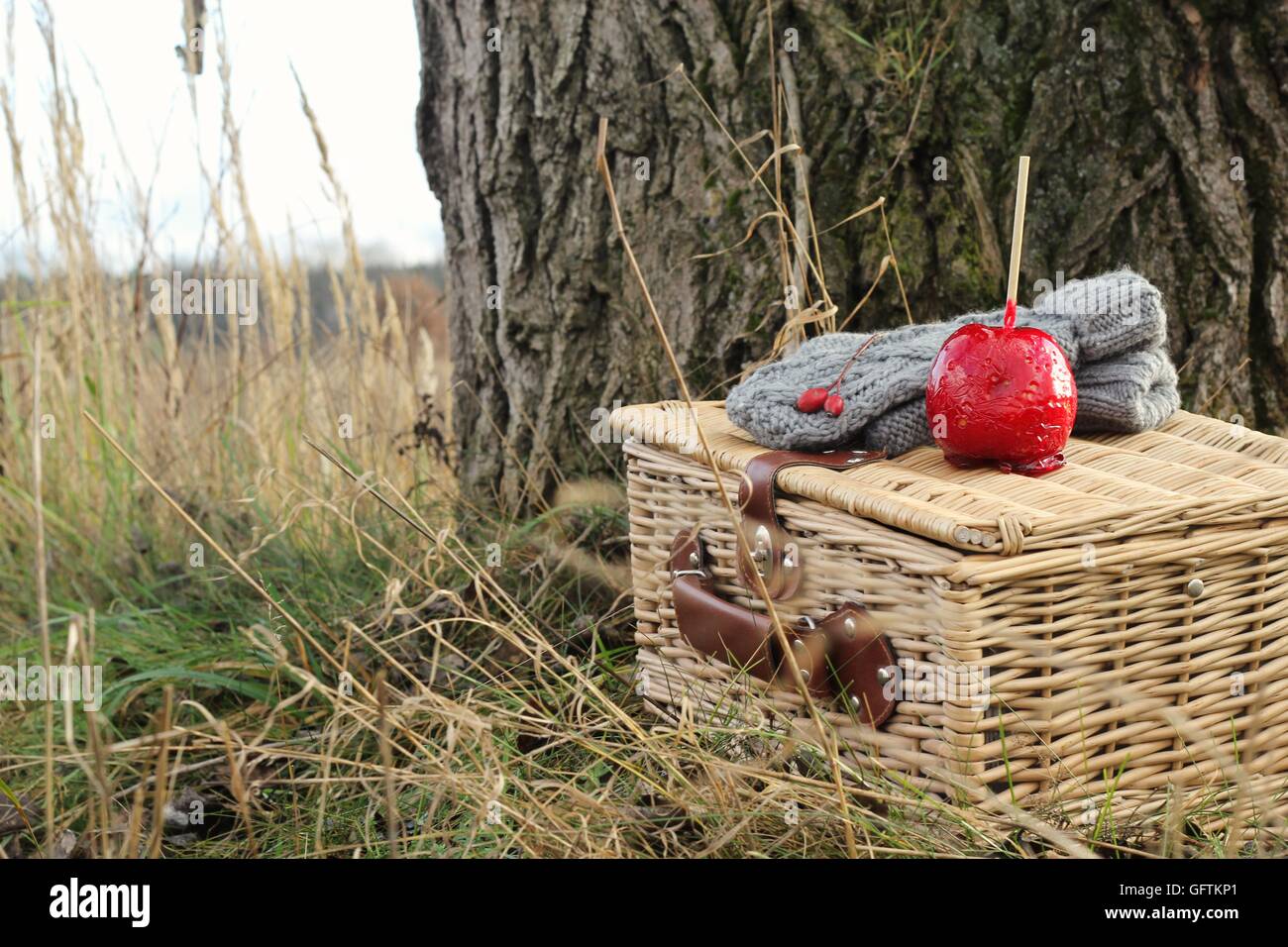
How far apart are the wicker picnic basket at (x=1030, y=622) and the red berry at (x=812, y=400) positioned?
0.08 m

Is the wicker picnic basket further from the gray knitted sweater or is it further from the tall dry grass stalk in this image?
the tall dry grass stalk

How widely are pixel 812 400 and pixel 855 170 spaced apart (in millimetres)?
722

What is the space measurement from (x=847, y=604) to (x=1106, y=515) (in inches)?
12.7

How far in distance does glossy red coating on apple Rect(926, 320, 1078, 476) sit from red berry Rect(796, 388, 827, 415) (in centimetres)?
16

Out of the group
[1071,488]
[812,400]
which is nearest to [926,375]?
[812,400]

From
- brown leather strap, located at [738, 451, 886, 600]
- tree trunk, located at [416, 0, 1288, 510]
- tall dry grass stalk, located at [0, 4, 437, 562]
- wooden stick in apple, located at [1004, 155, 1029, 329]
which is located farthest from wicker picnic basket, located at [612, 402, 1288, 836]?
tall dry grass stalk, located at [0, 4, 437, 562]

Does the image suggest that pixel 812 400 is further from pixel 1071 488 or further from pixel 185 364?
pixel 185 364

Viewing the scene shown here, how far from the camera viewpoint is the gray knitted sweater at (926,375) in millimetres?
1656

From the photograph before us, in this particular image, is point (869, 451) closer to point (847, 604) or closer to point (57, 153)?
point (847, 604)

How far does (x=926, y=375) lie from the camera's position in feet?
5.39

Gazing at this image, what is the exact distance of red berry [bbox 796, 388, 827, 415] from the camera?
5.48ft

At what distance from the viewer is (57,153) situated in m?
2.79

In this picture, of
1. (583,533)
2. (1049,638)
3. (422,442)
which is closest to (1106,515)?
(1049,638)

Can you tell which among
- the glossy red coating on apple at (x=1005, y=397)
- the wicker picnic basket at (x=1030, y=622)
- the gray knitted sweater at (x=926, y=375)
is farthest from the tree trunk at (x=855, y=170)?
the glossy red coating on apple at (x=1005, y=397)
